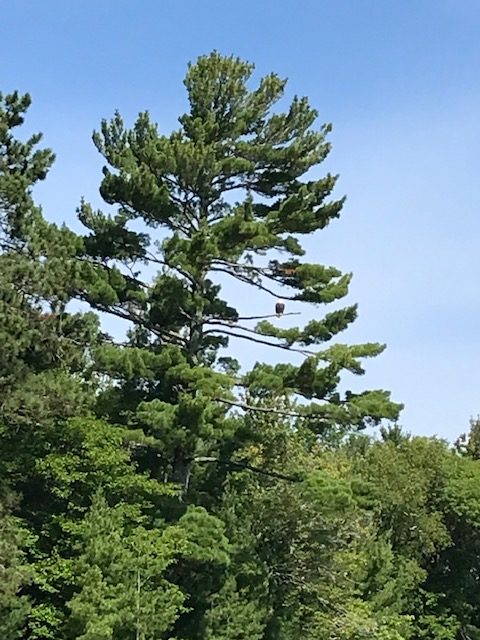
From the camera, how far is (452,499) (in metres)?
37.3

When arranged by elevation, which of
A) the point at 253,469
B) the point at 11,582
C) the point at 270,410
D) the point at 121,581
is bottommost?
the point at 11,582

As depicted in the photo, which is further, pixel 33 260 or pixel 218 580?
pixel 218 580

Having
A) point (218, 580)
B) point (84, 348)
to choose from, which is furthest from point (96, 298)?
point (218, 580)

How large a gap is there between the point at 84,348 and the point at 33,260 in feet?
8.23

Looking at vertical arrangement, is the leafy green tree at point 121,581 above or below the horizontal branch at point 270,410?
below

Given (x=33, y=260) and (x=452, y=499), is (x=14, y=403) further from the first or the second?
(x=452, y=499)

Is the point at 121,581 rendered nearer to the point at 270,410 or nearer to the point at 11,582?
the point at 11,582

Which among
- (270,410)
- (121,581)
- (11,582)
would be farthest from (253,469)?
(11,582)

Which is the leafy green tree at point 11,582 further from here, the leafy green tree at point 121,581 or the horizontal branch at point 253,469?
the horizontal branch at point 253,469

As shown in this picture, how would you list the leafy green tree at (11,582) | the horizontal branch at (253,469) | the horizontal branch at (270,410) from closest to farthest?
the leafy green tree at (11,582)
the horizontal branch at (270,410)
the horizontal branch at (253,469)

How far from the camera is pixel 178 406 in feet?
68.5

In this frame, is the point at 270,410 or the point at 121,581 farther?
the point at 270,410

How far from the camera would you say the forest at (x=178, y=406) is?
61.1ft

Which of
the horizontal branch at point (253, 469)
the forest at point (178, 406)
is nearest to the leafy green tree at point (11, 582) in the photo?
the forest at point (178, 406)
